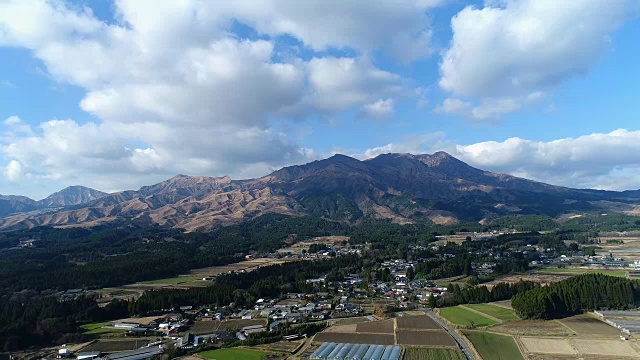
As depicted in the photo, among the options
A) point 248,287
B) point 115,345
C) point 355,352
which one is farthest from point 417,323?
point 248,287

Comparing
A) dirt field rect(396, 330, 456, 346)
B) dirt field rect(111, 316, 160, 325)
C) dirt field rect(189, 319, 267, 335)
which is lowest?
dirt field rect(396, 330, 456, 346)

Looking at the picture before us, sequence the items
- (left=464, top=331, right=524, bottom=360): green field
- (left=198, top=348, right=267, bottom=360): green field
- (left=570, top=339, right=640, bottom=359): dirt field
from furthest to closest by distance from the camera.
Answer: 1. (left=198, top=348, right=267, bottom=360): green field
2. (left=464, top=331, right=524, bottom=360): green field
3. (left=570, top=339, right=640, bottom=359): dirt field

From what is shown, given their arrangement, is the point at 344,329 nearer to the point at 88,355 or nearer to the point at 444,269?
the point at 88,355

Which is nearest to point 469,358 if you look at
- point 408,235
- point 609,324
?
point 609,324

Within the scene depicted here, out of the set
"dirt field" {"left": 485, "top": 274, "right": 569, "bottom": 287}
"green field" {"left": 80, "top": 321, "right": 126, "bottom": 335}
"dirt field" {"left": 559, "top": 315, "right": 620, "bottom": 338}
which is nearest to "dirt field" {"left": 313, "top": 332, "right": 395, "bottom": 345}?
"dirt field" {"left": 559, "top": 315, "right": 620, "bottom": 338}

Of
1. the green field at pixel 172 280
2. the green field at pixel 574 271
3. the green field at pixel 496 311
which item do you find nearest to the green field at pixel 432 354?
the green field at pixel 496 311

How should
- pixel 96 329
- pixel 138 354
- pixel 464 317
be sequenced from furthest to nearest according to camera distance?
1. pixel 464 317
2. pixel 96 329
3. pixel 138 354

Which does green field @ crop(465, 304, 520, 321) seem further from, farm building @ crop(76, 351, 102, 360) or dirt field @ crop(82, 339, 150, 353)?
farm building @ crop(76, 351, 102, 360)
